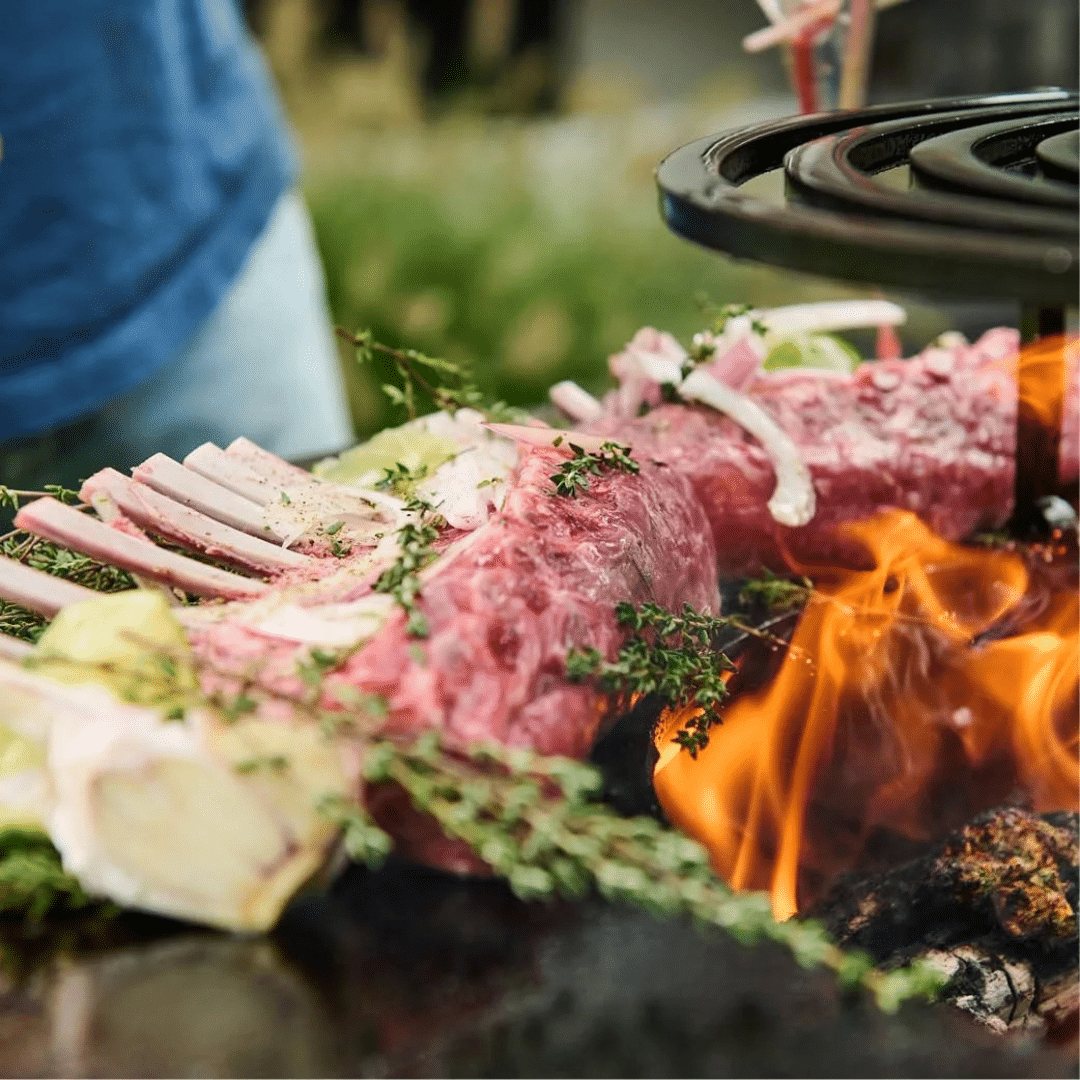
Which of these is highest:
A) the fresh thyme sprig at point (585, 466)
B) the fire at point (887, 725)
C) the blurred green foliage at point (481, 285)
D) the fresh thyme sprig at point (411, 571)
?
the fresh thyme sprig at point (411, 571)

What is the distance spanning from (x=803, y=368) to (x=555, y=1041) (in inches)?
49.1

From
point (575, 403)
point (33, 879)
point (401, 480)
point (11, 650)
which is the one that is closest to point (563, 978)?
point (33, 879)

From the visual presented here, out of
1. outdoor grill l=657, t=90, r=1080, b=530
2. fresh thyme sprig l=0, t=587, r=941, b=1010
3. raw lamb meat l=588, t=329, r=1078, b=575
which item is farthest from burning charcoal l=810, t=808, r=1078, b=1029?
→ outdoor grill l=657, t=90, r=1080, b=530

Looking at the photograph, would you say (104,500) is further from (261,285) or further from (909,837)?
(261,285)

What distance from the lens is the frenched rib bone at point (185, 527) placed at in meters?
1.38

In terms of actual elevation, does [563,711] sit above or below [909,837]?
above

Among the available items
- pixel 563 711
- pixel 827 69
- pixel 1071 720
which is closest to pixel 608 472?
pixel 563 711

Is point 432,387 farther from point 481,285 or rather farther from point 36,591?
point 481,285

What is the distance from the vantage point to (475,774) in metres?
1.08

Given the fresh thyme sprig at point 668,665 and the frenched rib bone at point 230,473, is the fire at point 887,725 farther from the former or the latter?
the frenched rib bone at point 230,473

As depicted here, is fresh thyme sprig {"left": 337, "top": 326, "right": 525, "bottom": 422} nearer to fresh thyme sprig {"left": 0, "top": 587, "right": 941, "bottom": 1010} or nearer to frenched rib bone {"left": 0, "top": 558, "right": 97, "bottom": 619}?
frenched rib bone {"left": 0, "top": 558, "right": 97, "bottom": 619}

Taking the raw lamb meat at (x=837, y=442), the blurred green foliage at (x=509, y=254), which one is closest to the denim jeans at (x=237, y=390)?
the raw lamb meat at (x=837, y=442)

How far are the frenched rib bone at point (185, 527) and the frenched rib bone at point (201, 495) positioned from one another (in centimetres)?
2

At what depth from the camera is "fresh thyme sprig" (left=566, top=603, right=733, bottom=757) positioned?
1.25 m
